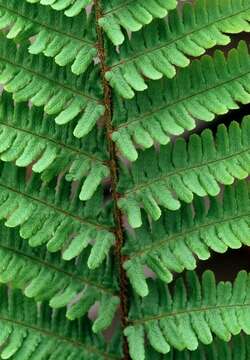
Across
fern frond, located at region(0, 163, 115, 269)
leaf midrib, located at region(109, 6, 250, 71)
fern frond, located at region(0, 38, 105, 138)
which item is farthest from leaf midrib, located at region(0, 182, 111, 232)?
leaf midrib, located at region(109, 6, 250, 71)

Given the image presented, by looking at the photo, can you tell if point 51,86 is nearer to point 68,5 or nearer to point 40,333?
point 68,5

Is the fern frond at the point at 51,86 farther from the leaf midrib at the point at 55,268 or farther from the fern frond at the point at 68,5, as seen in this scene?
the leaf midrib at the point at 55,268

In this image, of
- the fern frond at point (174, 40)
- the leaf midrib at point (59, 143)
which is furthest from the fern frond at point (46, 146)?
the fern frond at point (174, 40)

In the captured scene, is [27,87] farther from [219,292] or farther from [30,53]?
[219,292]

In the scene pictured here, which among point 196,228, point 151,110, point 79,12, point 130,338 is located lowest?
point 130,338

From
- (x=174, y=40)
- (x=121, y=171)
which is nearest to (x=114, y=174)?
(x=121, y=171)

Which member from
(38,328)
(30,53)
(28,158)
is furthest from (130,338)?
(30,53)
